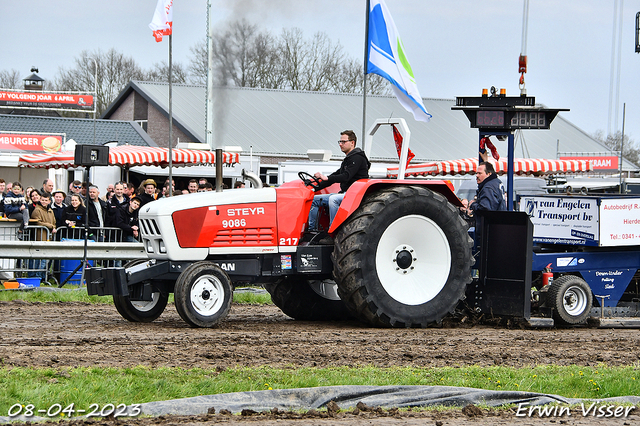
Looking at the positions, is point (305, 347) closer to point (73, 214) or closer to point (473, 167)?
point (73, 214)

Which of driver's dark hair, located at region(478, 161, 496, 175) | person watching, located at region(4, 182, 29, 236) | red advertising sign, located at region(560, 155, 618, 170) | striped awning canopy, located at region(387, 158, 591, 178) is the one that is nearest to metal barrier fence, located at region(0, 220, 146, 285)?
person watching, located at region(4, 182, 29, 236)

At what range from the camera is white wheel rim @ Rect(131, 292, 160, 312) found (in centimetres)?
918

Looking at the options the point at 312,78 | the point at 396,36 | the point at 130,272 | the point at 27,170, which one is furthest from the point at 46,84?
the point at 130,272

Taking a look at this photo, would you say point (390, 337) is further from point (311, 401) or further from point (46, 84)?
point (46, 84)

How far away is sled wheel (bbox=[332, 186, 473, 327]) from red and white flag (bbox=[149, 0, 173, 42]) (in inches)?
338

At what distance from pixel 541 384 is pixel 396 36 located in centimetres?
979

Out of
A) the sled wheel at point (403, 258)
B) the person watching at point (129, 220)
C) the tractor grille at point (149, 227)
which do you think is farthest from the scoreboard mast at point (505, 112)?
the person watching at point (129, 220)

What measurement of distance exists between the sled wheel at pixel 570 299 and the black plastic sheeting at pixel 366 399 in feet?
13.1

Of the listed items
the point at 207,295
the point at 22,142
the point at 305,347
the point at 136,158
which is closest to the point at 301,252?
the point at 207,295

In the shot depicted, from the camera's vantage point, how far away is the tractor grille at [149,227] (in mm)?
8641

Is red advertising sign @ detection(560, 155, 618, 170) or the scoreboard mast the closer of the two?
the scoreboard mast

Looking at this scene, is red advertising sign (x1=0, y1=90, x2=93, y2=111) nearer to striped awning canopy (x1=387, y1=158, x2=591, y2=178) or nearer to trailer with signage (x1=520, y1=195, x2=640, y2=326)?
striped awning canopy (x1=387, y1=158, x2=591, y2=178)

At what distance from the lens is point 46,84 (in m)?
57.9

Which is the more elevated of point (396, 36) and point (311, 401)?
point (396, 36)
